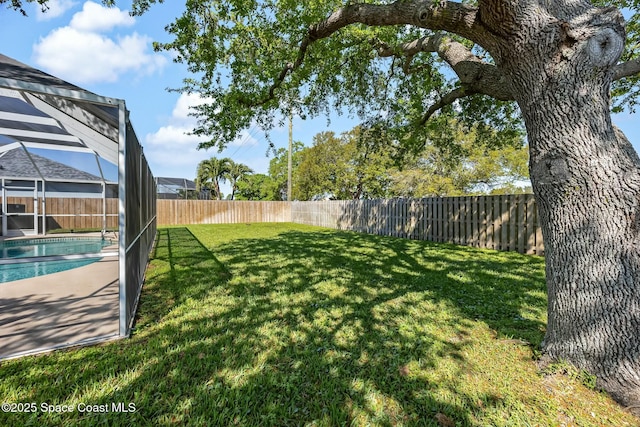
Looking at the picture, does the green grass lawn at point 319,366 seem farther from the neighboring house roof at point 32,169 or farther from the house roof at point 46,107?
the neighboring house roof at point 32,169

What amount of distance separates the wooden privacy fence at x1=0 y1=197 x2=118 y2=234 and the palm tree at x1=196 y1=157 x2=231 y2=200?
17.3 metres

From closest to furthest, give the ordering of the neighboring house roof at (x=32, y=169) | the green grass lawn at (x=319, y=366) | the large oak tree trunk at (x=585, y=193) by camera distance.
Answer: the green grass lawn at (x=319, y=366), the large oak tree trunk at (x=585, y=193), the neighboring house roof at (x=32, y=169)

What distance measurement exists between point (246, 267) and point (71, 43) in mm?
6872

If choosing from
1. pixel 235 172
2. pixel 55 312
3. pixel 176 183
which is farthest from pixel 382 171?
pixel 55 312

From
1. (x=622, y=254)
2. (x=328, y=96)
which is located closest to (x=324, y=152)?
(x=328, y=96)

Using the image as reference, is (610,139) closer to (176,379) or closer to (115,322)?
(176,379)

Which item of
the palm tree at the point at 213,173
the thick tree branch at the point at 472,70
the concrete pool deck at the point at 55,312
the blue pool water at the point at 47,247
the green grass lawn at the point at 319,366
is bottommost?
the green grass lawn at the point at 319,366

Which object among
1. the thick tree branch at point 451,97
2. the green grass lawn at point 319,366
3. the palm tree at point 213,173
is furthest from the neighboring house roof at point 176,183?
the thick tree branch at point 451,97

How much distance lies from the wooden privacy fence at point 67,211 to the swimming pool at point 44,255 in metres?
2.07

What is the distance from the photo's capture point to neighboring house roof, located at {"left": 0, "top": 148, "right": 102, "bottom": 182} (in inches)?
354

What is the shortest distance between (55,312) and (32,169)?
9.90 m

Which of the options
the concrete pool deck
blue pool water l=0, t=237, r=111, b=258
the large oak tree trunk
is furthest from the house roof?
the large oak tree trunk

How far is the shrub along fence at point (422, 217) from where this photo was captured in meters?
7.33

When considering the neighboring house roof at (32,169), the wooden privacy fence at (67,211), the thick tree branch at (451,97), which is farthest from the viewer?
the wooden privacy fence at (67,211)
